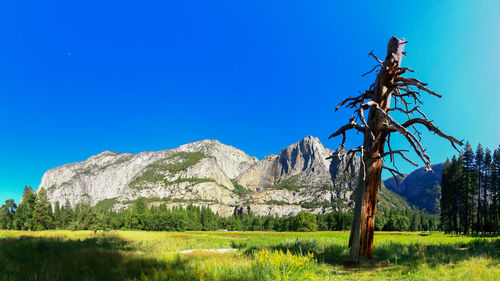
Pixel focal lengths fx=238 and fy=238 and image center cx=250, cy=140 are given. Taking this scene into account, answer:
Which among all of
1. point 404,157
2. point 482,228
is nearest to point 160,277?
point 404,157

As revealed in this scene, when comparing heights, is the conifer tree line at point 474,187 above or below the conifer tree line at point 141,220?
above

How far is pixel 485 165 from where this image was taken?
49.2 m

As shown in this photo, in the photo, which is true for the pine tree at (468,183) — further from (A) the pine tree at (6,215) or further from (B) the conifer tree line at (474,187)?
(A) the pine tree at (6,215)

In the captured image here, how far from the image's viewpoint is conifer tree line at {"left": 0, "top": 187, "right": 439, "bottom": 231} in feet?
210

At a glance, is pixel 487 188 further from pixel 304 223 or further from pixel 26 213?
pixel 26 213

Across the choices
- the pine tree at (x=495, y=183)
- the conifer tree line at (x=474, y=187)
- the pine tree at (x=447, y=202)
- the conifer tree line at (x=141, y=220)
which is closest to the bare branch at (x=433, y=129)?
the conifer tree line at (x=474, y=187)

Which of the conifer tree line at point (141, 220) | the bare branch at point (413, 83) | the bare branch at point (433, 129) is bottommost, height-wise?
the conifer tree line at point (141, 220)

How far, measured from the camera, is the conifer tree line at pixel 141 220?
63906 mm

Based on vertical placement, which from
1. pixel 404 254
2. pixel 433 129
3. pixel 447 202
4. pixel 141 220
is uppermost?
pixel 433 129

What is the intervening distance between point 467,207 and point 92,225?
89.6m

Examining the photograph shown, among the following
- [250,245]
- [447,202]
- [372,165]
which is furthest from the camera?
[447,202]

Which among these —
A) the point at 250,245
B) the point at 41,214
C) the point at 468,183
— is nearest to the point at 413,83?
the point at 250,245

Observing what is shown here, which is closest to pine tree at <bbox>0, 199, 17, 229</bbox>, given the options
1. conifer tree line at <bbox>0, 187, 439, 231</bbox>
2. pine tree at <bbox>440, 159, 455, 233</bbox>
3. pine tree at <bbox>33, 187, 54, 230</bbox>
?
conifer tree line at <bbox>0, 187, 439, 231</bbox>

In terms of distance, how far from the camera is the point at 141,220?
3814 inches
